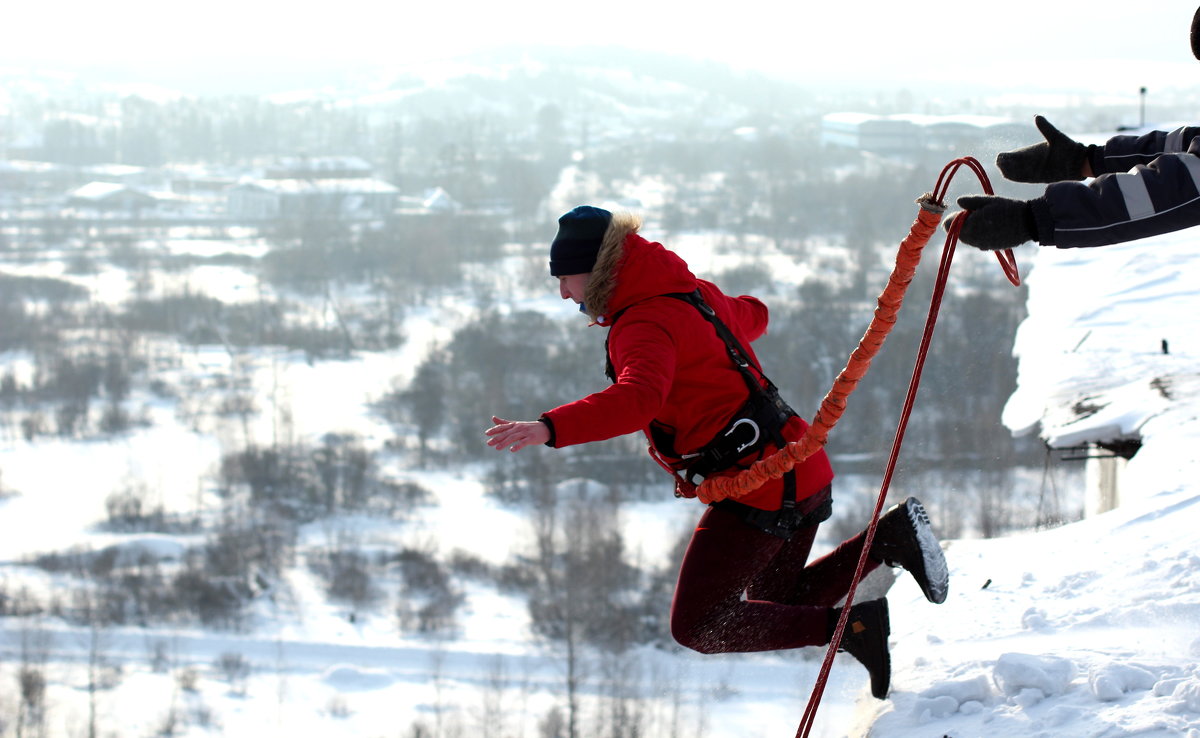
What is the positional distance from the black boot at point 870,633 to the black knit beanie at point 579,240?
1.32 m

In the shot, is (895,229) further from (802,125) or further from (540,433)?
(540,433)

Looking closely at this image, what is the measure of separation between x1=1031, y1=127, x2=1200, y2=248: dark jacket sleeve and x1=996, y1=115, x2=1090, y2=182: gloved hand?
800 mm

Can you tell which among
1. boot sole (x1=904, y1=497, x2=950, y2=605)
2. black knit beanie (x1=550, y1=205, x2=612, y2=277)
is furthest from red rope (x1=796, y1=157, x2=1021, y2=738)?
black knit beanie (x1=550, y1=205, x2=612, y2=277)

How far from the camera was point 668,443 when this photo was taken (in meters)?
Result: 3.27

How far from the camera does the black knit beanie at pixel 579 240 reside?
3.11 m

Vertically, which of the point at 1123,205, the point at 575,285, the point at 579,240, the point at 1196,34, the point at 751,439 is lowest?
the point at 751,439

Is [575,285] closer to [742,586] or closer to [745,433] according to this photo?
[745,433]

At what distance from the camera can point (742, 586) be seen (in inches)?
131

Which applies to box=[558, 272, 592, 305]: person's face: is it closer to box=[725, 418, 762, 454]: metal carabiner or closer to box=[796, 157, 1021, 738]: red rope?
box=[725, 418, 762, 454]: metal carabiner

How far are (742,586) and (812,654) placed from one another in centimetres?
1512

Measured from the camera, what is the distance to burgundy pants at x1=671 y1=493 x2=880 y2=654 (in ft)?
10.8

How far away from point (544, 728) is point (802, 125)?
6914cm

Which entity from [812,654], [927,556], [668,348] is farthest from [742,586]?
[812,654]

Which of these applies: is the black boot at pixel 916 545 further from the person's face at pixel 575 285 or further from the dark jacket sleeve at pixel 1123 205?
the person's face at pixel 575 285
